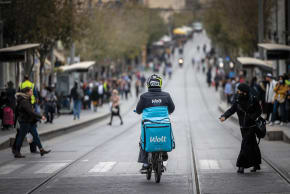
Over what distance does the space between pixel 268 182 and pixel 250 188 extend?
0.77 metres

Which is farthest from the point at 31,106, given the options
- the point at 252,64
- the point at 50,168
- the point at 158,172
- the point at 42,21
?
the point at 42,21

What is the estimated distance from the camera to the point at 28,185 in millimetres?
12781

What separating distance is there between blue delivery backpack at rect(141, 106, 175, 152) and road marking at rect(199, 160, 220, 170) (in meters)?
2.37

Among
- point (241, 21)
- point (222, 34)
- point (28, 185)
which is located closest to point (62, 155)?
point (28, 185)

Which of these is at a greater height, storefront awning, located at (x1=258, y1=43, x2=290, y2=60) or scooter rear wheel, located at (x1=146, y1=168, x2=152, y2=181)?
storefront awning, located at (x1=258, y1=43, x2=290, y2=60)

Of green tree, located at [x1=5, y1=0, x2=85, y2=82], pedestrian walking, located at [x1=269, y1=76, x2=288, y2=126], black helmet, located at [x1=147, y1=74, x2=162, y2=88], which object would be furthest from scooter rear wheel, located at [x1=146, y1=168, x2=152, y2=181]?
green tree, located at [x1=5, y1=0, x2=85, y2=82]

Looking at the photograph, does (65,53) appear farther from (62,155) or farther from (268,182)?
(268,182)

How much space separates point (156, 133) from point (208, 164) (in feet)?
10.6

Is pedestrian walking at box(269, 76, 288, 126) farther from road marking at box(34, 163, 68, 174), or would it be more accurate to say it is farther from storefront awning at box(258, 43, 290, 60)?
road marking at box(34, 163, 68, 174)

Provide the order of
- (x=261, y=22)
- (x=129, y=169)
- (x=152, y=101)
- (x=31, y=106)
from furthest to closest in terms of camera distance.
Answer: (x=261, y=22) < (x=31, y=106) < (x=129, y=169) < (x=152, y=101)

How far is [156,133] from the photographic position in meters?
12.7

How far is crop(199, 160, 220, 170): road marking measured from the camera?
1498cm

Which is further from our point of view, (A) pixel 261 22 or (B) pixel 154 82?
(A) pixel 261 22

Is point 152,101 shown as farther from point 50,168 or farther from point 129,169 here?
point 50,168
